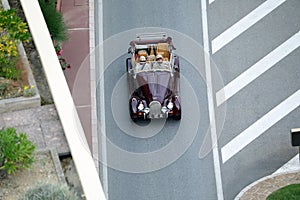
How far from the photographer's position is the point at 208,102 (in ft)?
66.7

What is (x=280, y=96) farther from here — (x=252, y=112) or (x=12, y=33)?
(x=12, y=33)

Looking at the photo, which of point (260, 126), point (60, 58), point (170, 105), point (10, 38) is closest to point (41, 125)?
point (10, 38)

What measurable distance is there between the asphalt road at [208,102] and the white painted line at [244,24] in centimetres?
3

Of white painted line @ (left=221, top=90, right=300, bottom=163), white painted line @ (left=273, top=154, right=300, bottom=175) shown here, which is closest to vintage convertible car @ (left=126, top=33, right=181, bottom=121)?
white painted line @ (left=221, top=90, right=300, bottom=163)

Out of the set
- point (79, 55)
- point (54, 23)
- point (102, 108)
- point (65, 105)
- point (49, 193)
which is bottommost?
point (102, 108)

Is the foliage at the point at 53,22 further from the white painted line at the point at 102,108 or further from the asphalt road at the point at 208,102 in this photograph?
the asphalt road at the point at 208,102

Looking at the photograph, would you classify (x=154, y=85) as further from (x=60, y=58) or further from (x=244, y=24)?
(x=244, y=24)

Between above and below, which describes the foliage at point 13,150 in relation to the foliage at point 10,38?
below

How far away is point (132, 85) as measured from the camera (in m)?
20.1

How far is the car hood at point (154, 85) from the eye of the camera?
1962 centimetres

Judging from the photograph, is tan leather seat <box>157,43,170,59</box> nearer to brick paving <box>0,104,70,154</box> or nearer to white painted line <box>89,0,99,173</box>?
white painted line <box>89,0,99,173</box>

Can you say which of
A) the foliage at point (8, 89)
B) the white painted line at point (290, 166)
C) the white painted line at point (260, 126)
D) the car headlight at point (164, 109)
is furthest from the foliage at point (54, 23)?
the white painted line at point (290, 166)

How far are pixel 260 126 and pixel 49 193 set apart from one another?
9918mm

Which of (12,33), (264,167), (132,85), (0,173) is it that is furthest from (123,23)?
(0,173)
